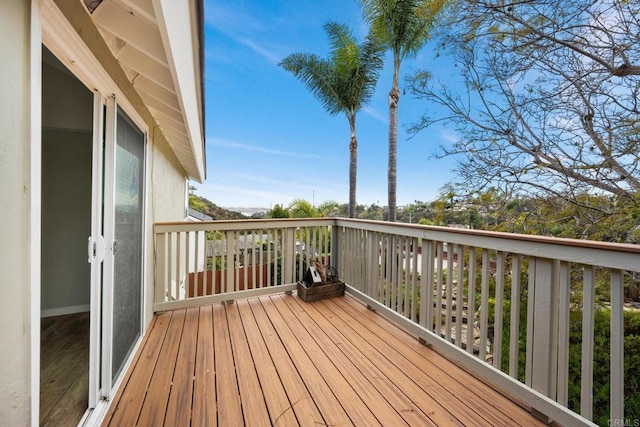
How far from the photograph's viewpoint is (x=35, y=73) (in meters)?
0.89

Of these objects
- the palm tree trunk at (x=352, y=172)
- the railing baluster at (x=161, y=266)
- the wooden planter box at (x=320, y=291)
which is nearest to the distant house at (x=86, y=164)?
the railing baluster at (x=161, y=266)

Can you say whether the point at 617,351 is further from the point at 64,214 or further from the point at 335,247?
the point at 64,214

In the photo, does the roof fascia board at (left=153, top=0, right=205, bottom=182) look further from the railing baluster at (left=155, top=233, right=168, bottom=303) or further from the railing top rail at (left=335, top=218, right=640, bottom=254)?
the railing top rail at (left=335, top=218, right=640, bottom=254)

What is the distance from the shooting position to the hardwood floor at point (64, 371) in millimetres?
1508

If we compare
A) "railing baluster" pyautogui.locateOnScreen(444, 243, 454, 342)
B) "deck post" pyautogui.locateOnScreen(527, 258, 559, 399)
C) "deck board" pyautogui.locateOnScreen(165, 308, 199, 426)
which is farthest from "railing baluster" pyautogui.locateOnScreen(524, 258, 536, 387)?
"deck board" pyautogui.locateOnScreen(165, 308, 199, 426)

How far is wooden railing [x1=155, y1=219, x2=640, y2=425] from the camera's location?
1.40 m

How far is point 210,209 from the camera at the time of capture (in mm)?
20156

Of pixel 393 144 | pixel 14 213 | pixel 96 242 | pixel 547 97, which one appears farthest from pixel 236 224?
pixel 393 144

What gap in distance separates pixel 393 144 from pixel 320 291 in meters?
4.86

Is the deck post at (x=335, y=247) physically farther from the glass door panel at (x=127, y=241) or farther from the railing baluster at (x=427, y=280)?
the glass door panel at (x=127, y=241)

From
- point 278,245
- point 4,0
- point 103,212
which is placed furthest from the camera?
point 278,245

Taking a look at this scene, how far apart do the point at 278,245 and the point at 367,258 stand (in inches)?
49.2

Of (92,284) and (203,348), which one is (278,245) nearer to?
(203,348)

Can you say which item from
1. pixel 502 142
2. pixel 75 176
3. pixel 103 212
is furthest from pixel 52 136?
pixel 502 142
